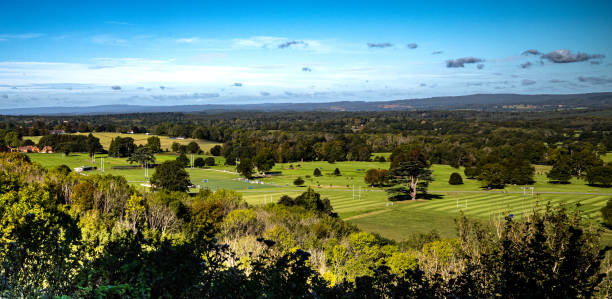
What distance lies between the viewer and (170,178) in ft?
186

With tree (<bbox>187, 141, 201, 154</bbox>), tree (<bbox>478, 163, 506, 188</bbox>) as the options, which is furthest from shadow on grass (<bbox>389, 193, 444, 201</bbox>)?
tree (<bbox>187, 141, 201, 154</bbox>)

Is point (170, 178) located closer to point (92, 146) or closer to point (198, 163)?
point (198, 163)

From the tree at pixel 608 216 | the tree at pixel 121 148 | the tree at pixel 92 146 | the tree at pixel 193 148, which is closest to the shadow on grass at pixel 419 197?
the tree at pixel 608 216

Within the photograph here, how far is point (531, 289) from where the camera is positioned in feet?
16.0

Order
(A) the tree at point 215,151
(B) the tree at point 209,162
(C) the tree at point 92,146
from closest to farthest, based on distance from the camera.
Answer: (B) the tree at point 209,162
(C) the tree at point 92,146
(A) the tree at point 215,151

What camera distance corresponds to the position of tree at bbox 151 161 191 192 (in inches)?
2213

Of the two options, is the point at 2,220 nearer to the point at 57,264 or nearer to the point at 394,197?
the point at 57,264

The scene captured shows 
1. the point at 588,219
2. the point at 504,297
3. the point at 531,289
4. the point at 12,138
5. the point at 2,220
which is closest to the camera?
the point at 531,289

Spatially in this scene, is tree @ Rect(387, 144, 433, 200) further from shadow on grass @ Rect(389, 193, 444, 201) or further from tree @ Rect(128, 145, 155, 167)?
tree @ Rect(128, 145, 155, 167)

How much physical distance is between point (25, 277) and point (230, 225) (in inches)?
975

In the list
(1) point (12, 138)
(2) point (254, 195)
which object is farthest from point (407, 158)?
(1) point (12, 138)

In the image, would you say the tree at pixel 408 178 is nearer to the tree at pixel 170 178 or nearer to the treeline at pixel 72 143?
the tree at pixel 170 178

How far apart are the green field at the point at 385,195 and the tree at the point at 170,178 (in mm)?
2858

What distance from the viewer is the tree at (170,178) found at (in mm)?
56219
